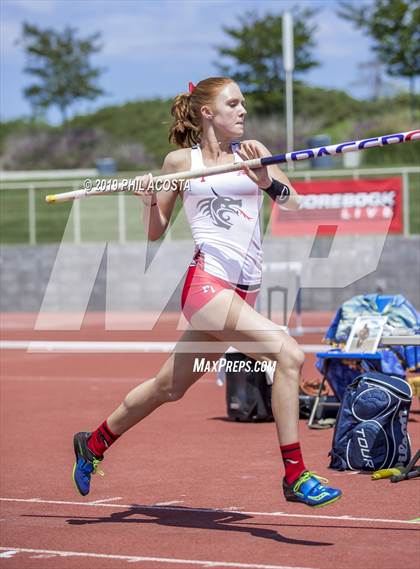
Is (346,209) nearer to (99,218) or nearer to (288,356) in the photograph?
(99,218)

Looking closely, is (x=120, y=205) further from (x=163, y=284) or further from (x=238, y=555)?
(x=238, y=555)

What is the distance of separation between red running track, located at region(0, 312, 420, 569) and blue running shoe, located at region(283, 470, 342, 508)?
0.24 m

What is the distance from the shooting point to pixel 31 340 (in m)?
23.3

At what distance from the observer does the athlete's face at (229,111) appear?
7.30m

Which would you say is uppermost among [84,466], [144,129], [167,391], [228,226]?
[144,129]

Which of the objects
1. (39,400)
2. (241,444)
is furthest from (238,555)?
(39,400)

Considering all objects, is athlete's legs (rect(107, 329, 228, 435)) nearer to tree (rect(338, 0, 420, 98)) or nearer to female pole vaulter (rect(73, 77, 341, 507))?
female pole vaulter (rect(73, 77, 341, 507))

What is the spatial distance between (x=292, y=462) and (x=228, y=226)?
1.39 metres

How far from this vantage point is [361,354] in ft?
36.9

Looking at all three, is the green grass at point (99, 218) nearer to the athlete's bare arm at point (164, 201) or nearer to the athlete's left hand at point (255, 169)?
the athlete's bare arm at point (164, 201)

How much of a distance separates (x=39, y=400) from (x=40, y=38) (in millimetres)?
47882

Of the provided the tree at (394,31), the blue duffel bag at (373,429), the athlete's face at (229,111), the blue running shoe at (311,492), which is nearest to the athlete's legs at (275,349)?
the blue running shoe at (311,492)

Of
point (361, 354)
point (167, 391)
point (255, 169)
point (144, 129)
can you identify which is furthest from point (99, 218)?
point (144, 129)

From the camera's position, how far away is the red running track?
6570 mm
